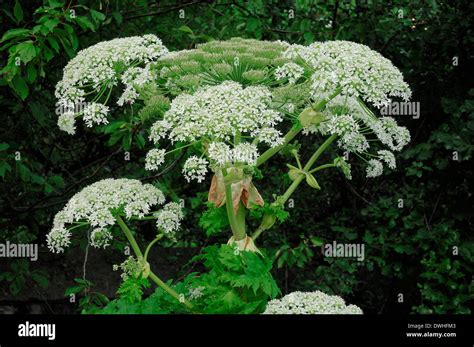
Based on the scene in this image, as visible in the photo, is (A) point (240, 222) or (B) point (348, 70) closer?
(B) point (348, 70)

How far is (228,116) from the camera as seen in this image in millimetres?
3043

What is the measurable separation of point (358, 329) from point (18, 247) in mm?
2746

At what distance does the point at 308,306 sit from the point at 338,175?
278 centimetres

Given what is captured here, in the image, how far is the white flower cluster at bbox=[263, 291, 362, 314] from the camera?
3.15 meters

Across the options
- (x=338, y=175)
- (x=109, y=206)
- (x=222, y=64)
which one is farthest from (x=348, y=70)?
(x=338, y=175)

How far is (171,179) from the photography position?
18.8ft

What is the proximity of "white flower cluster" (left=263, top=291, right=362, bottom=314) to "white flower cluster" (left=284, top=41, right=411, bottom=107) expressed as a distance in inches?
31.1

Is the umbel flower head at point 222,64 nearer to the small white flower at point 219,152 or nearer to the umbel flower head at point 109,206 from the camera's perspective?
the small white flower at point 219,152

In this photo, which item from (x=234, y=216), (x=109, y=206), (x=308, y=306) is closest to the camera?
(x=308, y=306)
